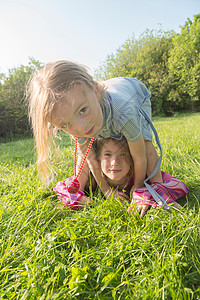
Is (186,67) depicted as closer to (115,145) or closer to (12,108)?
(12,108)

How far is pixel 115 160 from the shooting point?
1.92 meters

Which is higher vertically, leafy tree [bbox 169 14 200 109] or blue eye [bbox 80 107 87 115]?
leafy tree [bbox 169 14 200 109]

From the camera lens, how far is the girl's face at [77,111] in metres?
1.39

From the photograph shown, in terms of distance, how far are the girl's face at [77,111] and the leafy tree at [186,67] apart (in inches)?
671

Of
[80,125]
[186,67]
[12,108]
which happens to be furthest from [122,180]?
[186,67]

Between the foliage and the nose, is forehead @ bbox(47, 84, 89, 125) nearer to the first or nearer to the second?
the nose

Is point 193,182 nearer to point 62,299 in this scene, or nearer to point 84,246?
point 84,246

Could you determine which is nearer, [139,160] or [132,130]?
[132,130]

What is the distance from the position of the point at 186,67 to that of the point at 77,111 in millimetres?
18381

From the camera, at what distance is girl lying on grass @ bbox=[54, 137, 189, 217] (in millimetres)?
1748

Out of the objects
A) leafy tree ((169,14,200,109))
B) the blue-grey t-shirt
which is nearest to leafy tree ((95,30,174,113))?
leafy tree ((169,14,200,109))

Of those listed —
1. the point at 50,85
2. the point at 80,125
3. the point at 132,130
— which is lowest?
the point at 132,130

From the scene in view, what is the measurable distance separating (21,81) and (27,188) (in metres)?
11.8

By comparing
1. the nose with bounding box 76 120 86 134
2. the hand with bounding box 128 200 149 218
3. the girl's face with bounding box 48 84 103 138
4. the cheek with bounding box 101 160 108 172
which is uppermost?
the girl's face with bounding box 48 84 103 138
